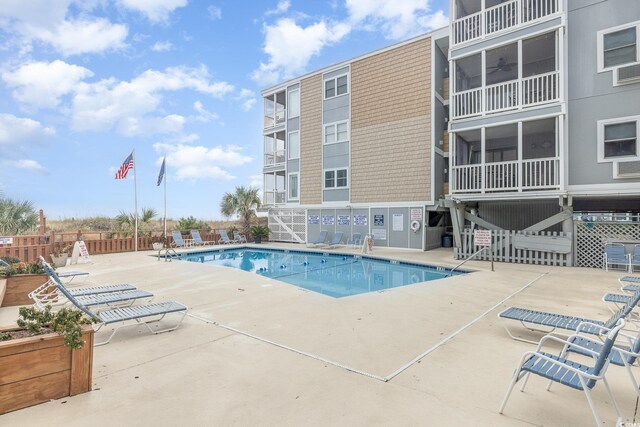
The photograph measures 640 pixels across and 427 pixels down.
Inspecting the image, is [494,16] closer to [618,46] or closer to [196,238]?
[618,46]

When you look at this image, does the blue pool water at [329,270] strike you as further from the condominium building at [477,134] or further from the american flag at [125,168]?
the american flag at [125,168]

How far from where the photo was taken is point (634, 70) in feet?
32.5

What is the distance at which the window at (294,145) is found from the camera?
20.1 m

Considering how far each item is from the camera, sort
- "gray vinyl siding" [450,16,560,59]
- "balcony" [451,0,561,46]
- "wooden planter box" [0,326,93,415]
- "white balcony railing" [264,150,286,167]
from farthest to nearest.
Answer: "white balcony railing" [264,150,286,167] → "balcony" [451,0,561,46] → "gray vinyl siding" [450,16,560,59] → "wooden planter box" [0,326,93,415]

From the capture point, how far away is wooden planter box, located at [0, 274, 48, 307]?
20.1ft

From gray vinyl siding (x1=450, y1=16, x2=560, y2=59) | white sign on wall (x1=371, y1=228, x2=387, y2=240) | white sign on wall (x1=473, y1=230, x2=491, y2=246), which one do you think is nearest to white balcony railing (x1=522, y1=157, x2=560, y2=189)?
white sign on wall (x1=473, y1=230, x2=491, y2=246)

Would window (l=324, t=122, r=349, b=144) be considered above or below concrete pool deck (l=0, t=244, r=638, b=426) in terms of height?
above

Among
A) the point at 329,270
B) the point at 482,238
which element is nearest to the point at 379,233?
the point at 329,270

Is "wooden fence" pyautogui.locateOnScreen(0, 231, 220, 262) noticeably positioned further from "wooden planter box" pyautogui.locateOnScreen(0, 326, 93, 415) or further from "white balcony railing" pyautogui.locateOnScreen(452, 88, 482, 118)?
"white balcony railing" pyautogui.locateOnScreen(452, 88, 482, 118)

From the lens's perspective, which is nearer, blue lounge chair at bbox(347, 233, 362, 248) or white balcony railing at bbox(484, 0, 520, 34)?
white balcony railing at bbox(484, 0, 520, 34)

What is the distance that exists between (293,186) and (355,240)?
5.73 metres

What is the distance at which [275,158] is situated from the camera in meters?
21.6

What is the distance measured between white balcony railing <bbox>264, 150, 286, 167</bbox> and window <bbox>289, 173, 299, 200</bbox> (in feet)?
4.29

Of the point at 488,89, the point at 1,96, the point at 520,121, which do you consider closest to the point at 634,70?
the point at 520,121
